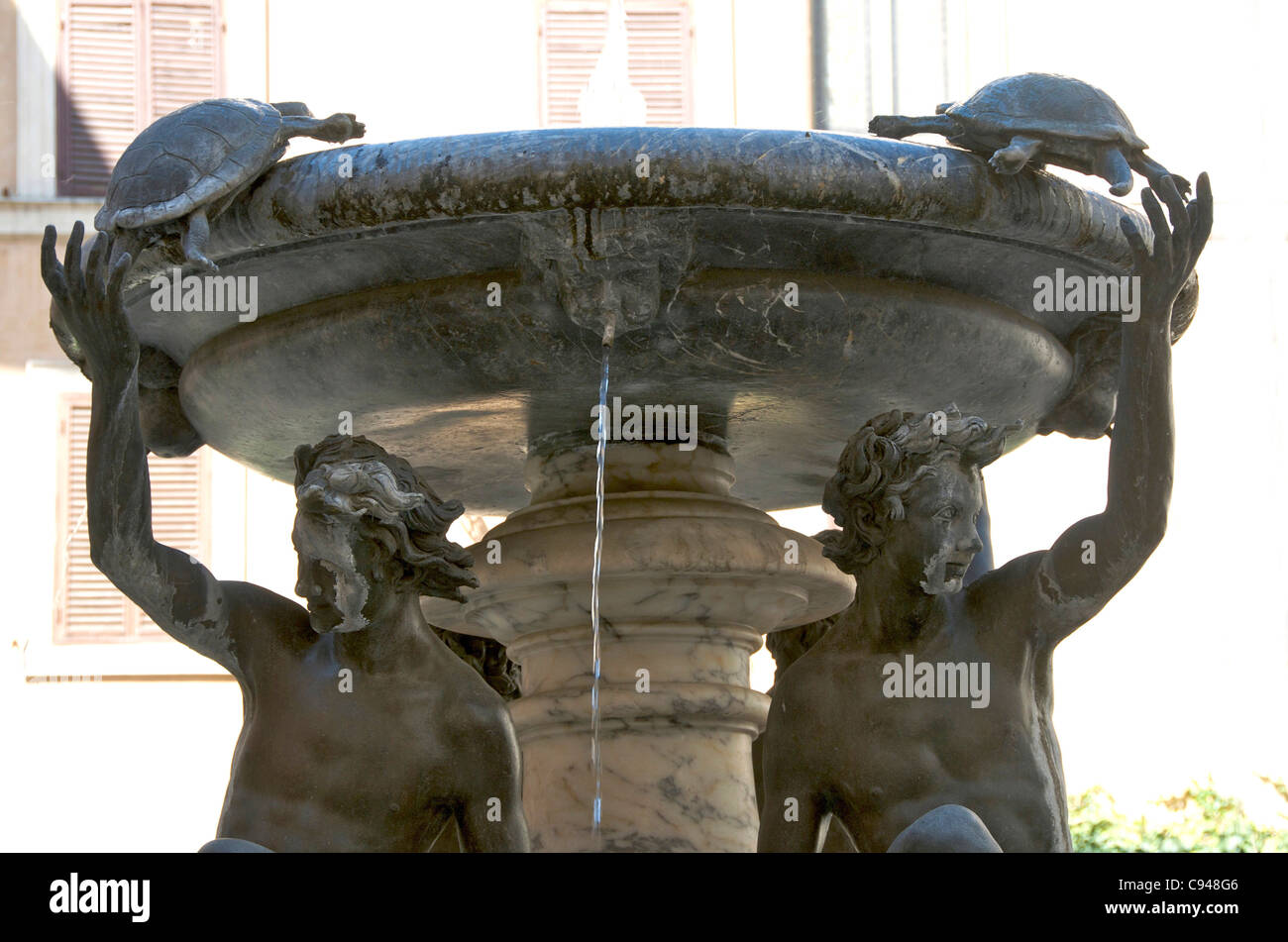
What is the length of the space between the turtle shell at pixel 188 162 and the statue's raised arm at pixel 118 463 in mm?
90

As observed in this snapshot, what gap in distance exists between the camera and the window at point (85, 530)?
450 inches

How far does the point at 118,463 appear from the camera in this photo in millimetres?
2883

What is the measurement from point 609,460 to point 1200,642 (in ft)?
27.6

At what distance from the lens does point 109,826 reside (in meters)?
11.0

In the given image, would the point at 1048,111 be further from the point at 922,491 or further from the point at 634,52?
the point at 634,52

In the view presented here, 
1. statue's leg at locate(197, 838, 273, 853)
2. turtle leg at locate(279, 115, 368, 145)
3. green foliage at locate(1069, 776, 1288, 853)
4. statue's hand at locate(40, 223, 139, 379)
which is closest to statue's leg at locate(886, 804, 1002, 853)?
statue's leg at locate(197, 838, 273, 853)

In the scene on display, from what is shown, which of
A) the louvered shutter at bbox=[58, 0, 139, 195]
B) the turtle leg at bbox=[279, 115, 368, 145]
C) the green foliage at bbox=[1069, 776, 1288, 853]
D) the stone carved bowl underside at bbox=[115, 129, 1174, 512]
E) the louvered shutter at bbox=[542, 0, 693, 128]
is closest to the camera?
the stone carved bowl underside at bbox=[115, 129, 1174, 512]

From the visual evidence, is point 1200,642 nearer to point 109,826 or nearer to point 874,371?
point 109,826

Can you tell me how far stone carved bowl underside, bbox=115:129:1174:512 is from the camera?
2887mm

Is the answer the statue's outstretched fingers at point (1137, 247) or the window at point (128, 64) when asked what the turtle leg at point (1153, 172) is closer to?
the statue's outstretched fingers at point (1137, 247)

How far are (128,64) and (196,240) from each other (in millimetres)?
10098

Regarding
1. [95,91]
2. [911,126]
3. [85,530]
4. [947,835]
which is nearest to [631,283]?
[911,126]

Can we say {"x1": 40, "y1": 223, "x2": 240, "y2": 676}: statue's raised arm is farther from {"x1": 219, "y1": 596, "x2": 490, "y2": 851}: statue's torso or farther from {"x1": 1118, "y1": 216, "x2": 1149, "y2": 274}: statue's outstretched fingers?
{"x1": 1118, "y1": 216, "x2": 1149, "y2": 274}: statue's outstretched fingers
